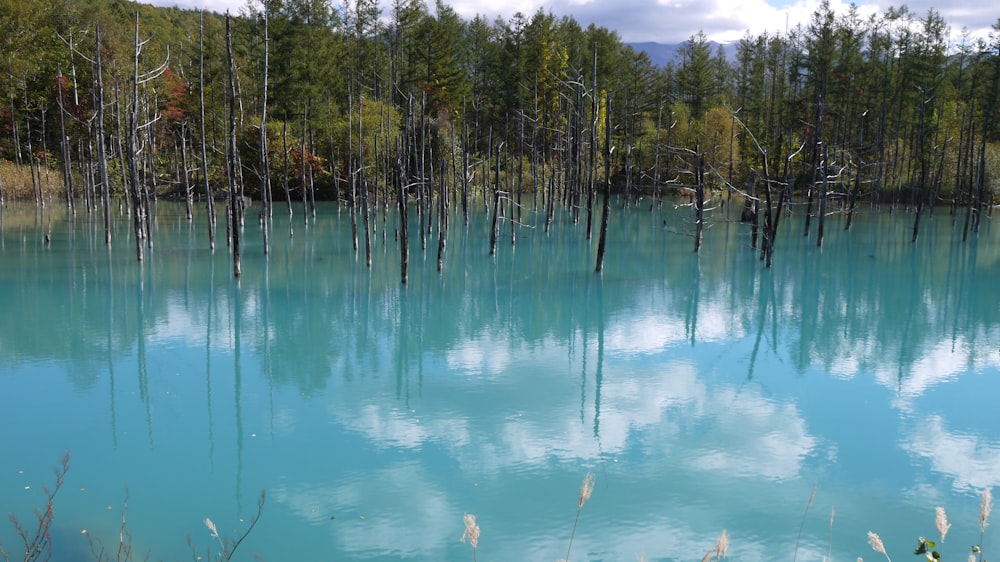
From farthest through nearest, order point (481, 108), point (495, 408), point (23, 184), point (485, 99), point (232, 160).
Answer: point (485, 99), point (481, 108), point (23, 184), point (232, 160), point (495, 408)

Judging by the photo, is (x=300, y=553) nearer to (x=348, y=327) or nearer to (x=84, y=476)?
(x=84, y=476)

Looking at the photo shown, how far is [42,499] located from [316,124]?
33622 mm

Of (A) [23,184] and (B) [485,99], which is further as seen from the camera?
(B) [485,99]

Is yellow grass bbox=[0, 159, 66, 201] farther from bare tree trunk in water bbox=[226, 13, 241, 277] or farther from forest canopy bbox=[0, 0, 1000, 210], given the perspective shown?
bare tree trunk in water bbox=[226, 13, 241, 277]

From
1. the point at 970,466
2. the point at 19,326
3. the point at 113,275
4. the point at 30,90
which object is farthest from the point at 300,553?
the point at 30,90

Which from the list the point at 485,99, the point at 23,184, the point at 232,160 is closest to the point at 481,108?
the point at 485,99

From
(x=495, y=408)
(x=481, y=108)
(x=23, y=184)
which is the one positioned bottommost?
(x=495, y=408)

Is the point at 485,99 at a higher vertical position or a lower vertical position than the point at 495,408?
higher

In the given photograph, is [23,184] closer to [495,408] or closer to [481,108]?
[481,108]

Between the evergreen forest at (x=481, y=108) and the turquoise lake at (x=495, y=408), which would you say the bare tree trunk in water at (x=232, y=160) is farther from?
the evergreen forest at (x=481, y=108)

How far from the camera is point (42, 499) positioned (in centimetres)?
659

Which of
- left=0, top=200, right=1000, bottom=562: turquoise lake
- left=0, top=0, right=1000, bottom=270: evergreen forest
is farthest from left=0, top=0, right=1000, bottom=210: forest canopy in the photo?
left=0, top=200, right=1000, bottom=562: turquoise lake

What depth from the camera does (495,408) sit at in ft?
30.2

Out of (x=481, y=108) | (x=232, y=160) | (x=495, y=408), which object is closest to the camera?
(x=495, y=408)
